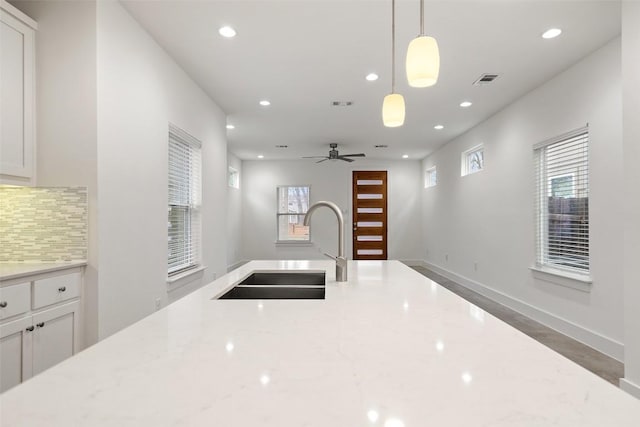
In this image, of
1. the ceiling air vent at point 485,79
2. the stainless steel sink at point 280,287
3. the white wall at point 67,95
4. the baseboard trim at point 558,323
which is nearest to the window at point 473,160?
the baseboard trim at point 558,323

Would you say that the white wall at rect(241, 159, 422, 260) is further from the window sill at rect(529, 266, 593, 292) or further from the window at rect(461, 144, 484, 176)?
the window sill at rect(529, 266, 593, 292)

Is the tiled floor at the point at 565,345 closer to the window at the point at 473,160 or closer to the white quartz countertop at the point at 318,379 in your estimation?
the window at the point at 473,160

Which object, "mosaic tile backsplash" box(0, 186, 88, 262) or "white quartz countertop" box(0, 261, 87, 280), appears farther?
"mosaic tile backsplash" box(0, 186, 88, 262)

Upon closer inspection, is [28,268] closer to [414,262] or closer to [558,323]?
[558,323]

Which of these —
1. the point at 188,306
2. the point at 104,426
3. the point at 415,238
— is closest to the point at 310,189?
the point at 415,238

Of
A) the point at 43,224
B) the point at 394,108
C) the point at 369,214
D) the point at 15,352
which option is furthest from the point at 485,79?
the point at 369,214

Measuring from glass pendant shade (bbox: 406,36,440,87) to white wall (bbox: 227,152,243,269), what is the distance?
7116 mm

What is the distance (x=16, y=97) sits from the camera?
2295 millimetres

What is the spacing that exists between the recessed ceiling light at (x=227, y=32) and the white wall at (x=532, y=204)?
3163 millimetres

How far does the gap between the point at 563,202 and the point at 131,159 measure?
4102mm

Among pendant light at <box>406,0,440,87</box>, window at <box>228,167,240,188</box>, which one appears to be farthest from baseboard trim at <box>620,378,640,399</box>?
window at <box>228,167,240,188</box>

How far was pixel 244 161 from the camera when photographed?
368 inches

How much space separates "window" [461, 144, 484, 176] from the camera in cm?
618

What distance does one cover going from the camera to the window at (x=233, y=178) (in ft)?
28.1
